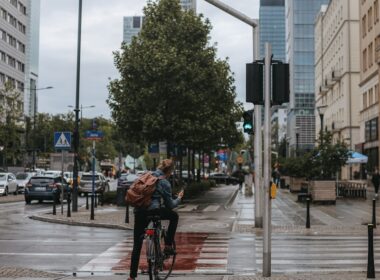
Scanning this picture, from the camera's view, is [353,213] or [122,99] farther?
[122,99]

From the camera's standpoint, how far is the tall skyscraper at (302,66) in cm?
14088

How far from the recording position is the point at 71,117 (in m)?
89.4

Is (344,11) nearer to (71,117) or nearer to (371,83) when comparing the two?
(371,83)

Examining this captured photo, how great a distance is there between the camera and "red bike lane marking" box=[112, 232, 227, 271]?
11709 mm

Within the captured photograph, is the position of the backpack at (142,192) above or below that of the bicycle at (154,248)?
above

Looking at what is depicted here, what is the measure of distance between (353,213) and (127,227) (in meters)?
10.7

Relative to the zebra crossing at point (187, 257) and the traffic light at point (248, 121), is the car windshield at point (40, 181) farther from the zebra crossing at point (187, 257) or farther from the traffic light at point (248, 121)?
the zebra crossing at point (187, 257)

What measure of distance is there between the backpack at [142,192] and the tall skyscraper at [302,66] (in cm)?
12794

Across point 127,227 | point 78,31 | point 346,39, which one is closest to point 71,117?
point 346,39

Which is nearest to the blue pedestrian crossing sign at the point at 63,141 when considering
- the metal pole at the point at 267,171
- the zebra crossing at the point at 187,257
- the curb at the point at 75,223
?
the curb at the point at 75,223

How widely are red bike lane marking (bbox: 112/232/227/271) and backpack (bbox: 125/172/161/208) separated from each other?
244cm

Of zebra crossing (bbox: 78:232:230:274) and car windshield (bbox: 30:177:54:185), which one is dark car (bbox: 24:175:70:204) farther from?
zebra crossing (bbox: 78:232:230:274)

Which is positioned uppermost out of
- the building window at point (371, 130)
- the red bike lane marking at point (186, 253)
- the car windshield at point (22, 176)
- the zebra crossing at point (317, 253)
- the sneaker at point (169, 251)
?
the building window at point (371, 130)

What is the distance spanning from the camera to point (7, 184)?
4538 cm
